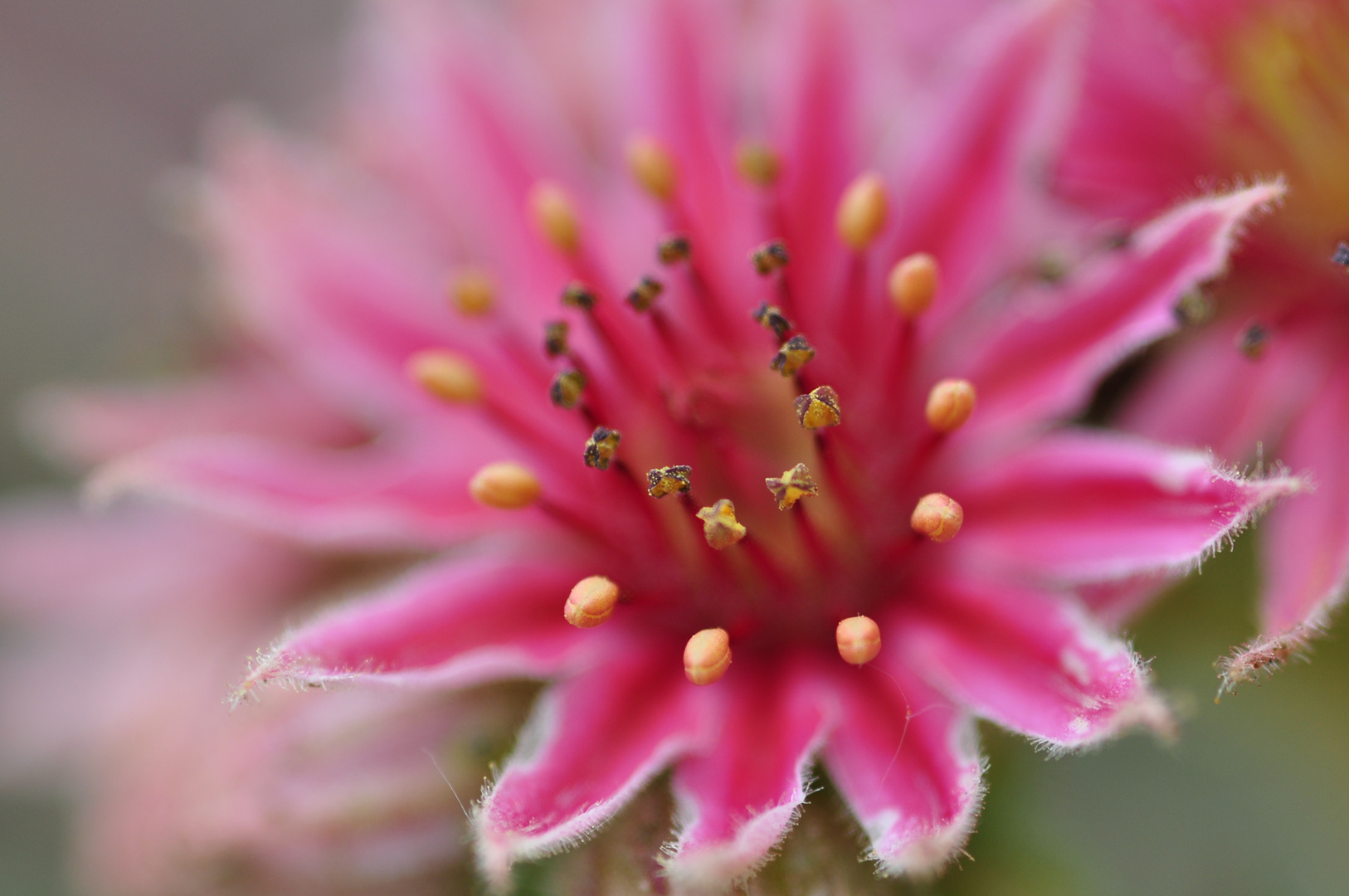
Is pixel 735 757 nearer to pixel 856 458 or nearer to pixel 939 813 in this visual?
pixel 939 813

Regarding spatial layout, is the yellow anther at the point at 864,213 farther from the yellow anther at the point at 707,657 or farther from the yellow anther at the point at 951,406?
the yellow anther at the point at 707,657

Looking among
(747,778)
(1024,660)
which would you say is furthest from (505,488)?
(1024,660)

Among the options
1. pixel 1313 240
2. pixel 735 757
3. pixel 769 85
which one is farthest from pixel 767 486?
pixel 1313 240

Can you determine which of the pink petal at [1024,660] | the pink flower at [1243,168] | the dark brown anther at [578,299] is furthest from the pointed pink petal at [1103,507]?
the dark brown anther at [578,299]

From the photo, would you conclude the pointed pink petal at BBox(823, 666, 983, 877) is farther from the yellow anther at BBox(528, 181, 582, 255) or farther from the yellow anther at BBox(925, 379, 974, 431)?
the yellow anther at BBox(528, 181, 582, 255)

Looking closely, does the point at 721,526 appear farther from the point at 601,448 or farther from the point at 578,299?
the point at 578,299
